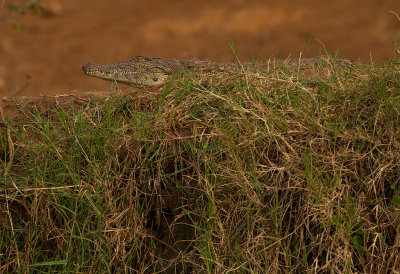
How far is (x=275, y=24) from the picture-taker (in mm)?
11234

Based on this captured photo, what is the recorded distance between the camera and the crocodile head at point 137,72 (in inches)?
195

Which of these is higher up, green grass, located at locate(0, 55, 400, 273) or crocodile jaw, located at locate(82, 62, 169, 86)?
green grass, located at locate(0, 55, 400, 273)

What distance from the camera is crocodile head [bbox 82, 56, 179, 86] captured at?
4.96 m

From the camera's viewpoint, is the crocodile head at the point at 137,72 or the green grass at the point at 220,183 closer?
the green grass at the point at 220,183

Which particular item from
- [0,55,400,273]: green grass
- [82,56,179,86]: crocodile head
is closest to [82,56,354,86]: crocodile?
[82,56,179,86]: crocodile head

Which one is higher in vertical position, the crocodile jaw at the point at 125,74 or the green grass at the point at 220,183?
the green grass at the point at 220,183

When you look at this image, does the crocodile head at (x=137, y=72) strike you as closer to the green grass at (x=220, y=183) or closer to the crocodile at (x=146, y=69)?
the crocodile at (x=146, y=69)

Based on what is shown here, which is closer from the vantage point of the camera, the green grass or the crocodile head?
the green grass

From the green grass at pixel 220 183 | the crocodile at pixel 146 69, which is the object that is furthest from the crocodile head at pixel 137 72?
the green grass at pixel 220 183

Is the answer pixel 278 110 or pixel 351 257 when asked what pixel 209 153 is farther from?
pixel 351 257

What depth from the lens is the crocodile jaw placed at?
4965 millimetres

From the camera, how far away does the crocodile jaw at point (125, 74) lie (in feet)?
16.3

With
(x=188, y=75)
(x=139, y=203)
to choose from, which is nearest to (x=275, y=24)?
(x=188, y=75)

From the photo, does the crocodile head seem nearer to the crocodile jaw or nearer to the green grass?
the crocodile jaw
